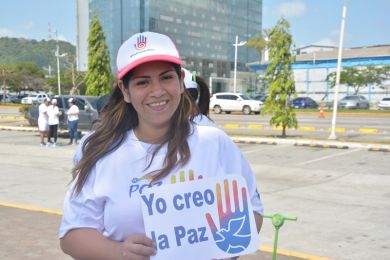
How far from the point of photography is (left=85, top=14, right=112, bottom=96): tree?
2570 centimetres

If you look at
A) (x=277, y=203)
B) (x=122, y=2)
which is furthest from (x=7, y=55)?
(x=277, y=203)

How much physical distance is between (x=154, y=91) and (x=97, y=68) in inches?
979

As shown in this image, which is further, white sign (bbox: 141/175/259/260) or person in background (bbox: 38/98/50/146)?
person in background (bbox: 38/98/50/146)

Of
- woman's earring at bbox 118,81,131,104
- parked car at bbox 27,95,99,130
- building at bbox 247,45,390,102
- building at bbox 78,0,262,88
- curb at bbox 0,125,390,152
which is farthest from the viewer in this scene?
building at bbox 78,0,262,88

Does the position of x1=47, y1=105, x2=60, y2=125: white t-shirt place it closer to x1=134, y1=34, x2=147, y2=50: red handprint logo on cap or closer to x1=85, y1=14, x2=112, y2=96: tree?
x1=85, y1=14, x2=112, y2=96: tree

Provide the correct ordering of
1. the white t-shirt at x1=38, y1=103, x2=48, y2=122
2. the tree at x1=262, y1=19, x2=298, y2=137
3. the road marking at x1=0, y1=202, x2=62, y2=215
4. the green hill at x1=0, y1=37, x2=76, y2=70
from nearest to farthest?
the road marking at x1=0, y1=202, x2=62, y2=215 → the white t-shirt at x1=38, y1=103, x2=48, y2=122 → the tree at x1=262, y1=19, x2=298, y2=137 → the green hill at x1=0, y1=37, x2=76, y2=70

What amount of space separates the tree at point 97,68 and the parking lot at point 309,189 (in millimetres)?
10433

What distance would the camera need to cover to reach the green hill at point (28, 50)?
446 ft

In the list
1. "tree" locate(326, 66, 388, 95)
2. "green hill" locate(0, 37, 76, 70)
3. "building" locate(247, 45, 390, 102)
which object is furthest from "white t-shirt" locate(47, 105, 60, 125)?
"green hill" locate(0, 37, 76, 70)

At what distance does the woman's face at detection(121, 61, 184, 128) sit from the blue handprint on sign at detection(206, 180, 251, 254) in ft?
1.17

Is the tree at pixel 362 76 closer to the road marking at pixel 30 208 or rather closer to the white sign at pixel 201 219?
the road marking at pixel 30 208

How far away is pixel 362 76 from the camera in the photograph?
52188mm

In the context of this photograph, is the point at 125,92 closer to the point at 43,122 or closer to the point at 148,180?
the point at 148,180

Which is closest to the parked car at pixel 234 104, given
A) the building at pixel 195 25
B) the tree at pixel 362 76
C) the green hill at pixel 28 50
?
the tree at pixel 362 76
